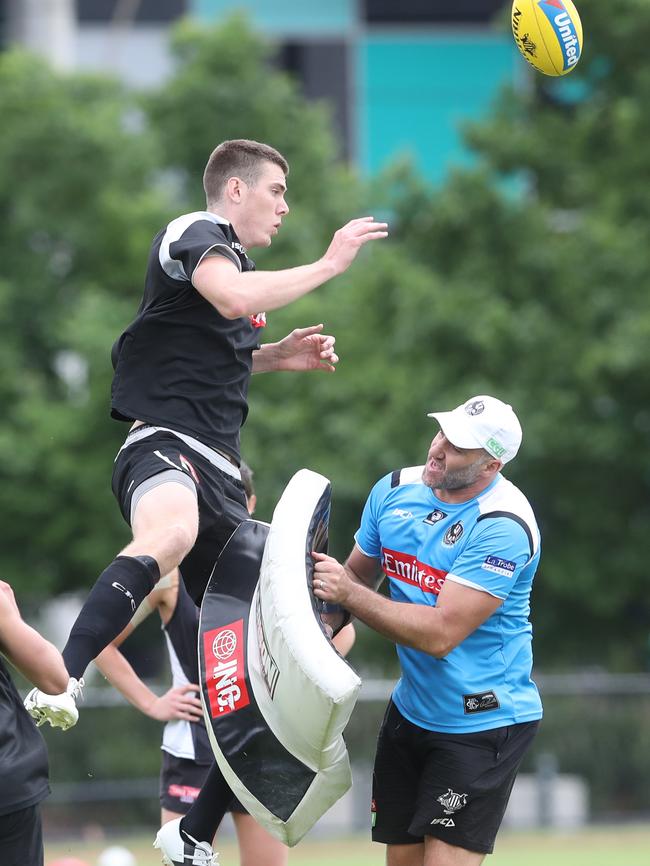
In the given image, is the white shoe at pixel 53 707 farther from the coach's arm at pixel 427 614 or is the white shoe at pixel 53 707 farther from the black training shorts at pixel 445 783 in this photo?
the black training shorts at pixel 445 783

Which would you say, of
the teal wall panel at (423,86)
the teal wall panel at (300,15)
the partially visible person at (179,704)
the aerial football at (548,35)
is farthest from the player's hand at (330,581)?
the teal wall panel at (300,15)

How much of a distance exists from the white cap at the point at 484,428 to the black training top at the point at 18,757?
223 centimetres

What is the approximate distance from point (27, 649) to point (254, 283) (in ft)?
6.35

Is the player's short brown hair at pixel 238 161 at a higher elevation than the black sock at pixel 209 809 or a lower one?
higher

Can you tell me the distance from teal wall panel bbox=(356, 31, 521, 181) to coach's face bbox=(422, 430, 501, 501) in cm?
2387

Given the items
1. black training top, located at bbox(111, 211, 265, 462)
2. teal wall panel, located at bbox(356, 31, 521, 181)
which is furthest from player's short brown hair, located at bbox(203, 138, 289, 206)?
teal wall panel, located at bbox(356, 31, 521, 181)

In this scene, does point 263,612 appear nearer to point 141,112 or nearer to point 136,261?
point 136,261

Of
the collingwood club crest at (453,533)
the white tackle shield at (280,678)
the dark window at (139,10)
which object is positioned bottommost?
the dark window at (139,10)

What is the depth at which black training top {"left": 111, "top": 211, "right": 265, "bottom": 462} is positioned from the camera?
6.80m

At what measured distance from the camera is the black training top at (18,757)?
5230 mm

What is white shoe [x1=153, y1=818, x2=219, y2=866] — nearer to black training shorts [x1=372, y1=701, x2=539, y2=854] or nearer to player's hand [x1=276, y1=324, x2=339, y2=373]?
black training shorts [x1=372, y1=701, x2=539, y2=854]

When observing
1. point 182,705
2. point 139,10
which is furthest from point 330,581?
point 139,10

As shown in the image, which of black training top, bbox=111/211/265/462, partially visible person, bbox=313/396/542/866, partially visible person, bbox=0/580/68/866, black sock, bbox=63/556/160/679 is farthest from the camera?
black training top, bbox=111/211/265/462

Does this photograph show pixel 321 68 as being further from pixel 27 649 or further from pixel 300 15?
pixel 27 649
